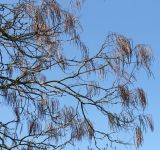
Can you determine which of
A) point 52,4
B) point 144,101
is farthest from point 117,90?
point 52,4

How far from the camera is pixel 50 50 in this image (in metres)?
3.06

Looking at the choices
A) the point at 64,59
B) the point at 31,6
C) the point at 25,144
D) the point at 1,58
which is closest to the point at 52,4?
the point at 31,6

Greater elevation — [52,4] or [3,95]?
[52,4]

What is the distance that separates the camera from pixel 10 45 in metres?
3.25

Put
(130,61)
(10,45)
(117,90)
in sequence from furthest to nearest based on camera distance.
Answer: (10,45) < (117,90) < (130,61)

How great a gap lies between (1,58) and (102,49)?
0.73 m

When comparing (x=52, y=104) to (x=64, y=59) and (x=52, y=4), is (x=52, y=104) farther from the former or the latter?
(x=52, y=4)

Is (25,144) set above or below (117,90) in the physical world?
below

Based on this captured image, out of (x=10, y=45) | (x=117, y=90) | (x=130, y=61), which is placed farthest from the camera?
(x=10, y=45)

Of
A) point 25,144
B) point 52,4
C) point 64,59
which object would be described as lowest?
point 25,144

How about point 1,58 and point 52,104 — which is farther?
point 1,58

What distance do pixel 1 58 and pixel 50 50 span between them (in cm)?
40

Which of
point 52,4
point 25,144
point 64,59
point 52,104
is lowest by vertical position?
point 25,144

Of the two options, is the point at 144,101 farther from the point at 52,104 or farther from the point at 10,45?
the point at 10,45
